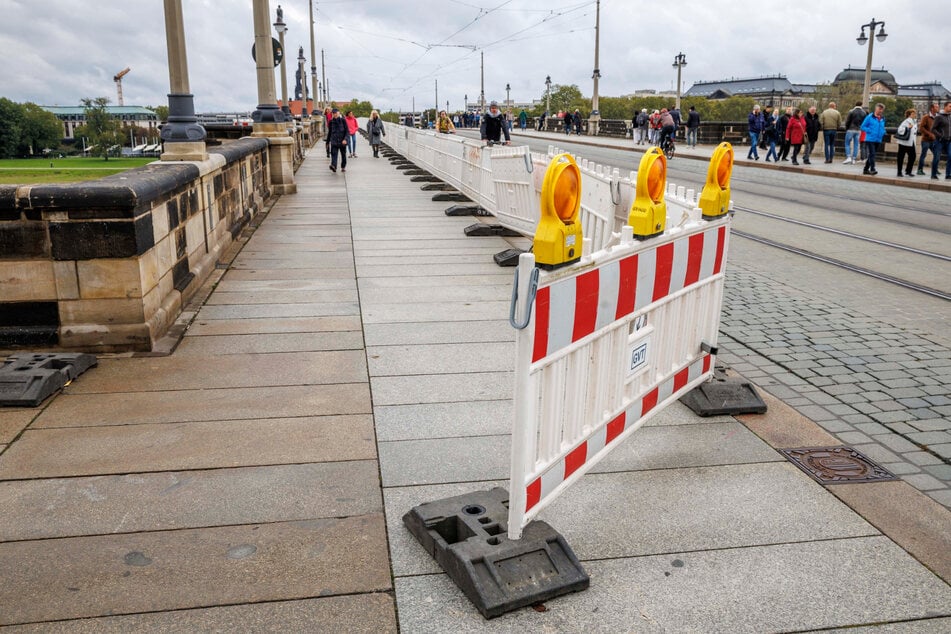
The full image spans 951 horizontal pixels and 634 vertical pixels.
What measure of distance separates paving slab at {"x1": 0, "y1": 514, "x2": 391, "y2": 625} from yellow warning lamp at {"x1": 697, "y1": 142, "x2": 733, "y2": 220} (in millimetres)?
2480

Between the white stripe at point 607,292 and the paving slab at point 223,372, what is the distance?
2.30m

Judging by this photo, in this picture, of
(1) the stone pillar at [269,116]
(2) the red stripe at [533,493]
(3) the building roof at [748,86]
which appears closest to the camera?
(2) the red stripe at [533,493]

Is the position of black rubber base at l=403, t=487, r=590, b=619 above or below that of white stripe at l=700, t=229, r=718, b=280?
below

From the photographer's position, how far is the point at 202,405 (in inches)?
185

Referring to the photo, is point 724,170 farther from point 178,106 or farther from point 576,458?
point 178,106

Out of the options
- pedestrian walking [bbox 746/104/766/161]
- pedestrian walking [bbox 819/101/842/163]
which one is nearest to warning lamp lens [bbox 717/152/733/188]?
pedestrian walking [bbox 819/101/842/163]

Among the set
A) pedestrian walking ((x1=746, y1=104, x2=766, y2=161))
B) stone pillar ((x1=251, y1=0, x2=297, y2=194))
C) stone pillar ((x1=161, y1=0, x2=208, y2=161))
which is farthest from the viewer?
pedestrian walking ((x1=746, y1=104, x2=766, y2=161))

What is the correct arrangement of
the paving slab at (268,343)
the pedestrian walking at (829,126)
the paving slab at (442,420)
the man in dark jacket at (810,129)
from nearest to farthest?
the paving slab at (442,420) → the paving slab at (268,343) → the pedestrian walking at (829,126) → the man in dark jacket at (810,129)

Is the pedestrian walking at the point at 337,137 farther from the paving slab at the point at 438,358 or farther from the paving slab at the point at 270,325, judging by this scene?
the paving slab at the point at 438,358

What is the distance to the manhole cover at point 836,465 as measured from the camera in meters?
3.86

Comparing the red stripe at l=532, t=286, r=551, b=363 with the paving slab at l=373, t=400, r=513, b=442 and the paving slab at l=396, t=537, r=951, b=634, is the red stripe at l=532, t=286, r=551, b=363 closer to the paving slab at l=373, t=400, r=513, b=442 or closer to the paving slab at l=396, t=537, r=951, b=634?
the paving slab at l=396, t=537, r=951, b=634

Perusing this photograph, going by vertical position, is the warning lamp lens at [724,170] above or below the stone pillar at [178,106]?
below

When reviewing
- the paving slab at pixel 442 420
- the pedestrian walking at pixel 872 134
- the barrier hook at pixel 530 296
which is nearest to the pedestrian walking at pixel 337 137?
the pedestrian walking at pixel 872 134

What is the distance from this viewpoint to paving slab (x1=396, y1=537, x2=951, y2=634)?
2744 millimetres
